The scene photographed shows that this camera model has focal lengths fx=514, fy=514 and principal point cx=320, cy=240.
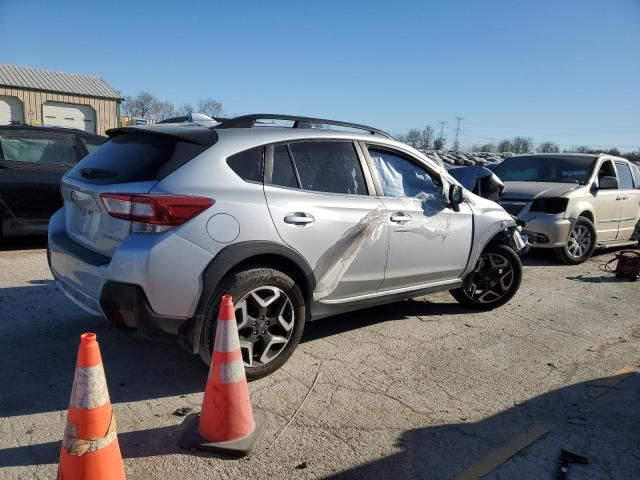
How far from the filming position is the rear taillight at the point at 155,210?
3.01 metres

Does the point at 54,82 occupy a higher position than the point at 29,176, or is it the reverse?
the point at 54,82

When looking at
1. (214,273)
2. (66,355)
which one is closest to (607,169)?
(214,273)

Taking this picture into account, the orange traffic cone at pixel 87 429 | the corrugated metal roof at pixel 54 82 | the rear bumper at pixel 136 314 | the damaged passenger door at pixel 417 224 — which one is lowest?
the orange traffic cone at pixel 87 429

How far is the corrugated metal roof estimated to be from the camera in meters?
30.5

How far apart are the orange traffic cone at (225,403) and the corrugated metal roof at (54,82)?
108 ft

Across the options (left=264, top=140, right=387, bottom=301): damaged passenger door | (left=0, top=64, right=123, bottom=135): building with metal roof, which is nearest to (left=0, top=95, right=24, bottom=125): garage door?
(left=0, top=64, right=123, bottom=135): building with metal roof

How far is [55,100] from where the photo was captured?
1221 inches

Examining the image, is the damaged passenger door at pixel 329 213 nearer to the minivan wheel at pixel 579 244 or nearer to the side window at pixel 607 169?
the minivan wheel at pixel 579 244

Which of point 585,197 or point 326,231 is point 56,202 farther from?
point 585,197

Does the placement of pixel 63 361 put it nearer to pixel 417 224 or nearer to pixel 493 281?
pixel 417 224

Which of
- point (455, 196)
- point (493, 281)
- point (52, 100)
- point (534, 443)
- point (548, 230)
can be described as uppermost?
point (52, 100)

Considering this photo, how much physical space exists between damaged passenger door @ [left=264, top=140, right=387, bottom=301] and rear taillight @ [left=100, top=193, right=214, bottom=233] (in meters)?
0.58

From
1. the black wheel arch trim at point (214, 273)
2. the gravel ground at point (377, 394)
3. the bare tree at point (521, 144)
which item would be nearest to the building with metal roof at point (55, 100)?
the gravel ground at point (377, 394)

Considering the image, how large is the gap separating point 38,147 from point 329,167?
4980 mm
